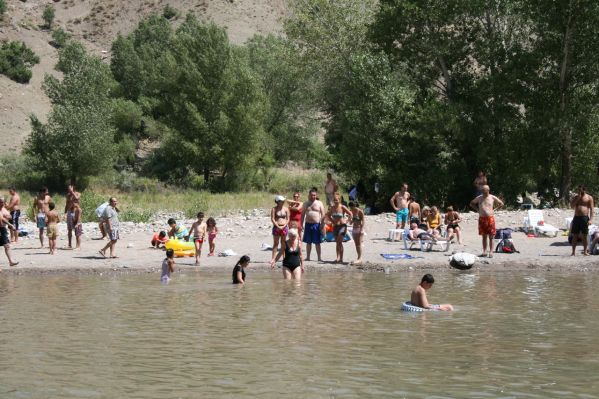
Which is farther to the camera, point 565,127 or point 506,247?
point 565,127

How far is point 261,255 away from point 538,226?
8193 mm

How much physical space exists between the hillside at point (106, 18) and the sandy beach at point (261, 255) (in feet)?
194

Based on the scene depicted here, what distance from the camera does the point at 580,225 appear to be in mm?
22109

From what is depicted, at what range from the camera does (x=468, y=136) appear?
34.6 meters

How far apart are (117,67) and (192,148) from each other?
83.5 ft

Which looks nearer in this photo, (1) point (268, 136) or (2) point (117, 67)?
(1) point (268, 136)

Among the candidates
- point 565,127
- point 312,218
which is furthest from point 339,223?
point 565,127

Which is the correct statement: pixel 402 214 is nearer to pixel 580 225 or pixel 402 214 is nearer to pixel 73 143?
pixel 580 225

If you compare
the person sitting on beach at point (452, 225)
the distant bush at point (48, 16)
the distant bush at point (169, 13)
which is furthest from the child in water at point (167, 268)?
the distant bush at point (48, 16)

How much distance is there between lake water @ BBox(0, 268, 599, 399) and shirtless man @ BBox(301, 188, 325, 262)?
4.04 feet

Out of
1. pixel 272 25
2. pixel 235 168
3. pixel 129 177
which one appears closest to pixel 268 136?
pixel 235 168

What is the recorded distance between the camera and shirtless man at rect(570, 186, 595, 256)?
21641 millimetres

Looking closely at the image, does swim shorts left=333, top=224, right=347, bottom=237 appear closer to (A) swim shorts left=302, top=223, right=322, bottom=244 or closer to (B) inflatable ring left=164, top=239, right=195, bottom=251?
(A) swim shorts left=302, top=223, right=322, bottom=244

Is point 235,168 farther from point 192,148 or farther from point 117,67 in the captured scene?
point 117,67
